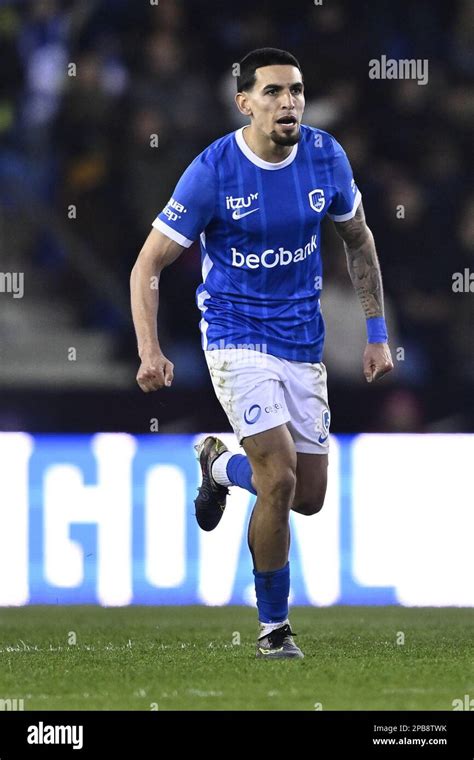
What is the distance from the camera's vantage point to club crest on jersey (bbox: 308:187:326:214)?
6039 mm

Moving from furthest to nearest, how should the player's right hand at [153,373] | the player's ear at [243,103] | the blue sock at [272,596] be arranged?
the player's ear at [243,103]
the blue sock at [272,596]
the player's right hand at [153,373]

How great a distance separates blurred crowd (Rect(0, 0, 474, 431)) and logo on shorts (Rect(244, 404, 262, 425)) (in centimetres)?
311

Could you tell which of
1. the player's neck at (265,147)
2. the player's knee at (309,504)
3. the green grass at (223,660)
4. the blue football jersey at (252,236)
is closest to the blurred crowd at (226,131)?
the green grass at (223,660)

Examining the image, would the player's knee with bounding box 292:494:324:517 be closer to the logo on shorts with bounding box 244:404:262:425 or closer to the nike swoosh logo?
the logo on shorts with bounding box 244:404:262:425

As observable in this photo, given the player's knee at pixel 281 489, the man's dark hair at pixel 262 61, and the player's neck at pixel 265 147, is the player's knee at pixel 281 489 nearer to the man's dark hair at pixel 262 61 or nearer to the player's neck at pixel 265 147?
the player's neck at pixel 265 147

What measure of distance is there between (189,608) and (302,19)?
346 centimetres

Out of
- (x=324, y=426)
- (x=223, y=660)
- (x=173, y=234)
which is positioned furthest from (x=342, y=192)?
(x=223, y=660)

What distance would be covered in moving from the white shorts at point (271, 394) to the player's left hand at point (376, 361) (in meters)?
0.20

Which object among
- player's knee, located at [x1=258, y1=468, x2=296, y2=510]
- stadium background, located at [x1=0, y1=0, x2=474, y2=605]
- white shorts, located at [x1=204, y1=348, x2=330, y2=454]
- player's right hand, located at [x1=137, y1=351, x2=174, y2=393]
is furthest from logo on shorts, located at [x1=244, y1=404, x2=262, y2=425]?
stadium background, located at [x1=0, y1=0, x2=474, y2=605]

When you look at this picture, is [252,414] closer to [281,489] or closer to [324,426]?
[281,489]

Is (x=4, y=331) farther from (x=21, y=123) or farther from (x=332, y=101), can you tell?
(x=332, y=101)

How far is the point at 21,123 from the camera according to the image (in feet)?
30.1

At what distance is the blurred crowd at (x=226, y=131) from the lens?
8.96 meters
